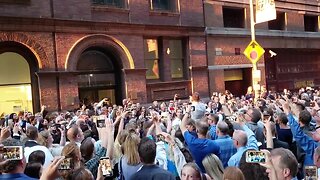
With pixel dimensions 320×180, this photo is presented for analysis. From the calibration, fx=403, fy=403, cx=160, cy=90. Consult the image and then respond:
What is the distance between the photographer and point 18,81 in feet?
58.4

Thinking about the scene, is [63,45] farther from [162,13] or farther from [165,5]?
[165,5]

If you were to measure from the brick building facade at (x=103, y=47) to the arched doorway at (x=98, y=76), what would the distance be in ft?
0.14

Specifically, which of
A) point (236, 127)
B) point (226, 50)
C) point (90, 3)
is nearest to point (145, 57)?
point (90, 3)

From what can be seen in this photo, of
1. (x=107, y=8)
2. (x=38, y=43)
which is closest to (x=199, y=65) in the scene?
(x=107, y=8)

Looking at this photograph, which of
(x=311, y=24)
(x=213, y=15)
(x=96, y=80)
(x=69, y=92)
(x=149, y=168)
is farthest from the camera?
(x=311, y=24)

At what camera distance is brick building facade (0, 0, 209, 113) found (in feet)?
56.8

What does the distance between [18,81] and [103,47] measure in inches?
176

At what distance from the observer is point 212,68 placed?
24.5 meters

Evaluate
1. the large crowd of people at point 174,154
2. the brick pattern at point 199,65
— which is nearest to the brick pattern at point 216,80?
the brick pattern at point 199,65

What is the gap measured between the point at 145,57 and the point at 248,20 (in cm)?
915

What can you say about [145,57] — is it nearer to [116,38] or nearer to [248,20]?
[116,38]

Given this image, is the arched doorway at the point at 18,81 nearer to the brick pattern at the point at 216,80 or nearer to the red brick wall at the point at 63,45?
the red brick wall at the point at 63,45

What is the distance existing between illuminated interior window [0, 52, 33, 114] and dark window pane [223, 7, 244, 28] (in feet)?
46.3

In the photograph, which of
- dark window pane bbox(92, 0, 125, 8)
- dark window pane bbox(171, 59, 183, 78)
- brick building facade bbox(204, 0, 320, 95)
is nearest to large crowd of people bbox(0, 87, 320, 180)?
dark window pane bbox(92, 0, 125, 8)
